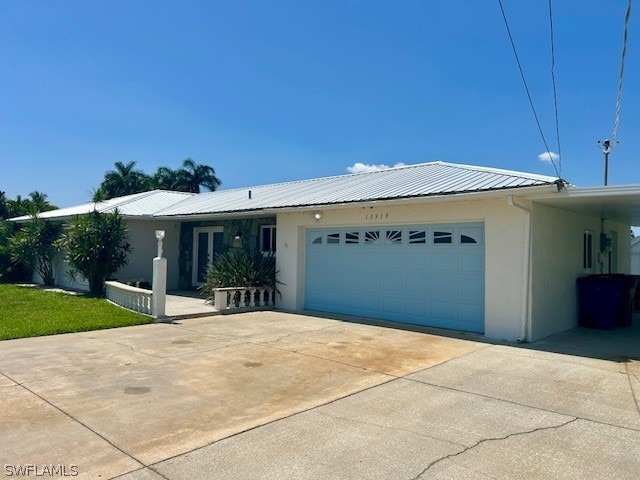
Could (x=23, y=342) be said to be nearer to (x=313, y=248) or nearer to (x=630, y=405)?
(x=313, y=248)

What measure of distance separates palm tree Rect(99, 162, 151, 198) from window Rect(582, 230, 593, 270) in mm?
33100

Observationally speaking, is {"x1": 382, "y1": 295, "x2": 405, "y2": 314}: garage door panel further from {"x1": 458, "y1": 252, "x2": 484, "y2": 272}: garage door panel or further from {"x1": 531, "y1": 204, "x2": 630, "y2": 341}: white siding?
{"x1": 531, "y1": 204, "x2": 630, "y2": 341}: white siding

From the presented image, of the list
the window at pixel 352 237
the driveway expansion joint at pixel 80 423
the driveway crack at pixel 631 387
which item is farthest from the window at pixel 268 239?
the driveway crack at pixel 631 387

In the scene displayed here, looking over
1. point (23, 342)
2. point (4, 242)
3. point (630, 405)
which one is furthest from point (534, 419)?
point (4, 242)

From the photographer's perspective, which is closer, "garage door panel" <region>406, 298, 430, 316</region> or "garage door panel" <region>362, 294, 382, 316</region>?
"garage door panel" <region>406, 298, 430, 316</region>

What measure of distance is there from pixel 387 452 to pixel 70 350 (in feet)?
20.3

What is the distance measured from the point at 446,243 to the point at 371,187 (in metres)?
3.20

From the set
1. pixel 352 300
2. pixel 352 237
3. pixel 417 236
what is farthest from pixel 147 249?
pixel 417 236

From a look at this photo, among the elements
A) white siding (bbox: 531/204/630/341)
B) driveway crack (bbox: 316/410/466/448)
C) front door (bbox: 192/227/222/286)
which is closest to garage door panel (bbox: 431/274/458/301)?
white siding (bbox: 531/204/630/341)

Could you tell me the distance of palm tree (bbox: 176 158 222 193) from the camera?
3809 cm

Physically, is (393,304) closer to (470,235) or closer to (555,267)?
(470,235)

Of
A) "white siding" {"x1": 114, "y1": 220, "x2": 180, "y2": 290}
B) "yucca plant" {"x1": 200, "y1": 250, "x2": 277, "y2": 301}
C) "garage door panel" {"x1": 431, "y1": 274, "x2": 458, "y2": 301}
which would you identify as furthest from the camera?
"white siding" {"x1": 114, "y1": 220, "x2": 180, "y2": 290}

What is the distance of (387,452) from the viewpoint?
4.05 meters

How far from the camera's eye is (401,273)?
438 inches
